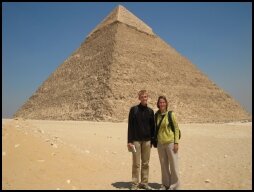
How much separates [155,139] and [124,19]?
1714 inches

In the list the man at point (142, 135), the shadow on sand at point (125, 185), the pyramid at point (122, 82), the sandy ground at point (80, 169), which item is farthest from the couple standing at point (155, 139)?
the pyramid at point (122, 82)

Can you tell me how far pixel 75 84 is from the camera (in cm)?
4059

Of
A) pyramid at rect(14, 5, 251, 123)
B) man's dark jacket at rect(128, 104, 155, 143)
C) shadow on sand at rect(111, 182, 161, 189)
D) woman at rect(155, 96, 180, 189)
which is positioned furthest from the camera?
pyramid at rect(14, 5, 251, 123)

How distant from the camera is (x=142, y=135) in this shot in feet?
20.0

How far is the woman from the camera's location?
233 inches

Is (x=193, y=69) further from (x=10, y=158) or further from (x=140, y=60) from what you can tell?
(x=10, y=158)

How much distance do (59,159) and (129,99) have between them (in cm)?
2773

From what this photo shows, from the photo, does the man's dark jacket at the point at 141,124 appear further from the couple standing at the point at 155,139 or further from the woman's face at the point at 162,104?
the woman's face at the point at 162,104

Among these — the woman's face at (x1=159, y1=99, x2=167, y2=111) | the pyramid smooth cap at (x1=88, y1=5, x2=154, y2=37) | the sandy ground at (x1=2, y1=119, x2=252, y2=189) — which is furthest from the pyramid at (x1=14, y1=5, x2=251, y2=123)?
the woman's face at (x1=159, y1=99, x2=167, y2=111)

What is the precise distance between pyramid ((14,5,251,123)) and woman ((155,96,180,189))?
24.2m

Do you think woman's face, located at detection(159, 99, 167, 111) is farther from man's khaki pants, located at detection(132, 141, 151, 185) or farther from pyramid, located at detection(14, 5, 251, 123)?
pyramid, located at detection(14, 5, 251, 123)

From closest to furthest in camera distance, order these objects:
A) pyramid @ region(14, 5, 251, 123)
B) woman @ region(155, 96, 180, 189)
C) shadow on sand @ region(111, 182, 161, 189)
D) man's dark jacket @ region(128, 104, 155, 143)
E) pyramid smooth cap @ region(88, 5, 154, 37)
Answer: woman @ region(155, 96, 180, 189) → man's dark jacket @ region(128, 104, 155, 143) → shadow on sand @ region(111, 182, 161, 189) → pyramid @ region(14, 5, 251, 123) → pyramid smooth cap @ region(88, 5, 154, 37)

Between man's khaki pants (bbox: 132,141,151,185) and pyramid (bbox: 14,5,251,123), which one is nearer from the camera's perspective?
man's khaki pants (bbox: 132,141,151,185)

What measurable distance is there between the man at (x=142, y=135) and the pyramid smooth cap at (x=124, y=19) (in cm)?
4215
